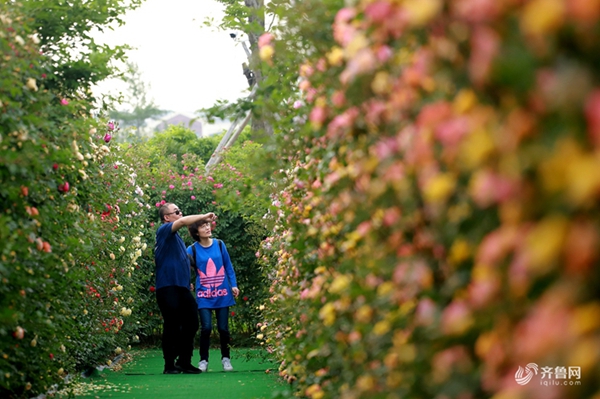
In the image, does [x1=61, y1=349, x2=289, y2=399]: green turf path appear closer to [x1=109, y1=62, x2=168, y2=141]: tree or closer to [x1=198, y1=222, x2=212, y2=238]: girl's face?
[x1=198, y1=222, x2=212, y2=238]: girl's face

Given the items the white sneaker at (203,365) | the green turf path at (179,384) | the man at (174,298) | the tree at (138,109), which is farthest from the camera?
the tree at (138,109)

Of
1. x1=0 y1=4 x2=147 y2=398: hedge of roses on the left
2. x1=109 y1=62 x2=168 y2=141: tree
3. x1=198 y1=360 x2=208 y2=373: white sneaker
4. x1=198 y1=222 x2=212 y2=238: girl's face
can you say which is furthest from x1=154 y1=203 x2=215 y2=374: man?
x1=109 y1=62 x2=168 y2=141: tree

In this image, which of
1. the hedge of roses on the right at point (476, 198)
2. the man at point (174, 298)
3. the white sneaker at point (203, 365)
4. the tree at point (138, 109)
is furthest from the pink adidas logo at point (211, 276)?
the tree at point (138, 109)

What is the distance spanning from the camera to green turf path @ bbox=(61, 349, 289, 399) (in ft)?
23.5

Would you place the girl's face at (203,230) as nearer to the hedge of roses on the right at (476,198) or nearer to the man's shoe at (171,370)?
the man's shoe at (171,370)

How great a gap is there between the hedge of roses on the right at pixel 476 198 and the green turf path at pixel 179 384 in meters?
4.40

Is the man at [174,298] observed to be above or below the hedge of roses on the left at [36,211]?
below

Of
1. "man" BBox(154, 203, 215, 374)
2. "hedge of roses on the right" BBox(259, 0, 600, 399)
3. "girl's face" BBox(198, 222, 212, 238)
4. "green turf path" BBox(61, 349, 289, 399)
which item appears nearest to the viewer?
"hedge of roses on the right" BBox(259, 0, 600, 399)

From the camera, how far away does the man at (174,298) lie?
905 centimetres

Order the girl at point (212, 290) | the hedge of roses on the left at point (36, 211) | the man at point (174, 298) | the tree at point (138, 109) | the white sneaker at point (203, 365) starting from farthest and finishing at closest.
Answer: the tree at point (138, 109) < the girl at point (212, 290) < the white sneaker at point (203, 365) < the man at point (174, 298) < the hedge of roses on the left at point (36, 211)

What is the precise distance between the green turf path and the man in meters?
0.31

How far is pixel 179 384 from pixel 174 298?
1.36 metres

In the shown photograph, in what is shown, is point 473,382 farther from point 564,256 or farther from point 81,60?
point 81,60

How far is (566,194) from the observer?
1.12m
